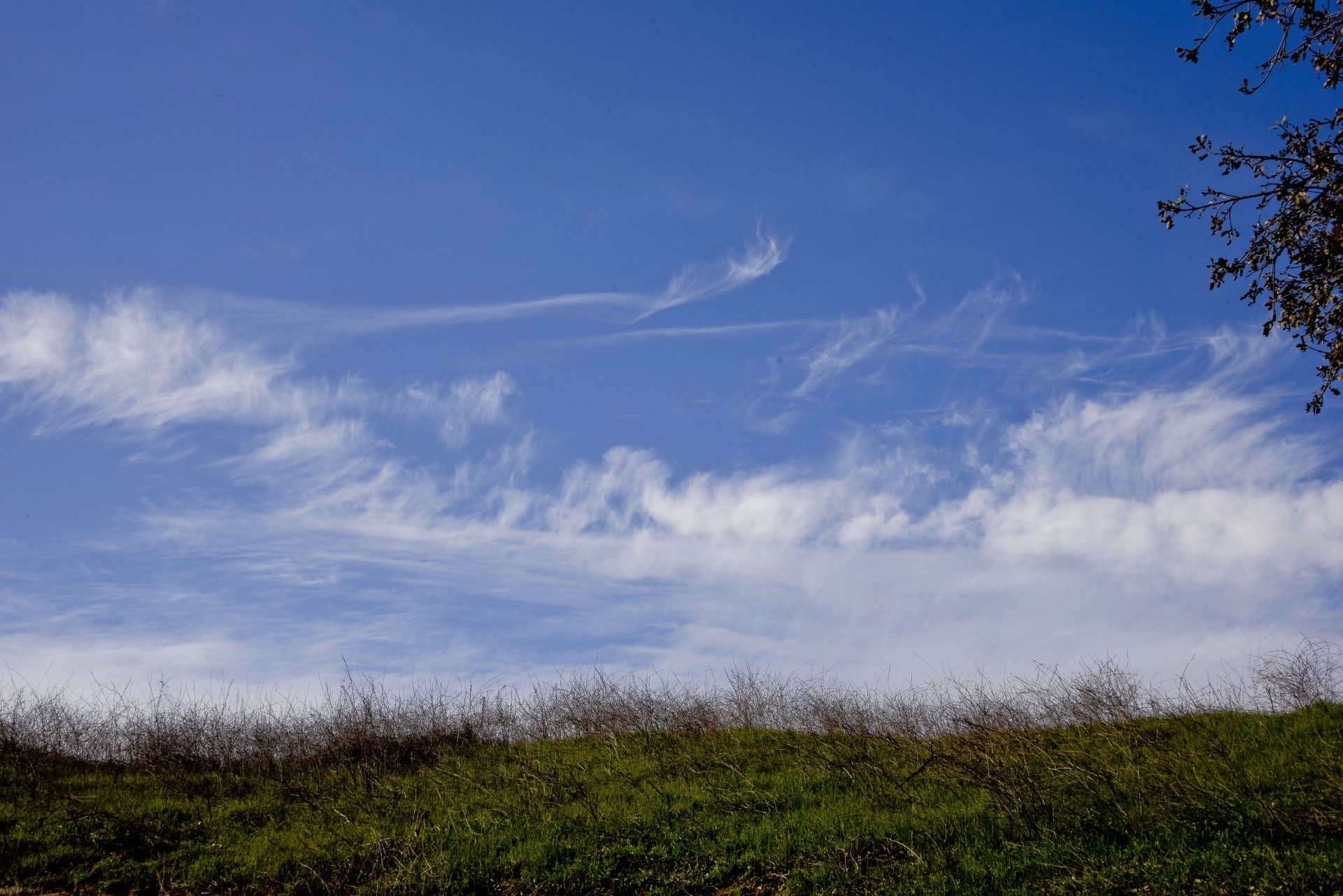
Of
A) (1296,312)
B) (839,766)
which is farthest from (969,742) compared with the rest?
(1296,312)

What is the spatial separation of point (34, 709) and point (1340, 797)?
33.0m

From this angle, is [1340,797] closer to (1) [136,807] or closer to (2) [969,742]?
(2) [969,742]

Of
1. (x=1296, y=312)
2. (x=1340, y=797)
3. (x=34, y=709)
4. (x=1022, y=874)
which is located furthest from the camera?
(x=34, y=709)

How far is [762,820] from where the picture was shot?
14.5 m

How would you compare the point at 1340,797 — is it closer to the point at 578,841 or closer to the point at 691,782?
the point at 691,782

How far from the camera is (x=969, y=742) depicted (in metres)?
17.2

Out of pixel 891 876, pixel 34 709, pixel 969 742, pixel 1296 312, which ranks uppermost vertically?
pixel 1296 312

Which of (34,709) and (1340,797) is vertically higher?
(34,709)

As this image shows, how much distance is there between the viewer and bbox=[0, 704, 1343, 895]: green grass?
11492mm

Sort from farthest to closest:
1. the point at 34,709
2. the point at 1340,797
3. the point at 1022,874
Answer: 1. the point at 34,709
2. the point at 1340,797
3. the point at 1022,874

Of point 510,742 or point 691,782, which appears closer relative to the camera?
point 691,782

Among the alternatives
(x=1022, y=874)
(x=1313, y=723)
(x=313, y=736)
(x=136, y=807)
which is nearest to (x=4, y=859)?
(x=136, y=807)

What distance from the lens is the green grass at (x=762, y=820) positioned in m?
11.5

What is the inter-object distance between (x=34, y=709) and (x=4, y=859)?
1181 centimetres
